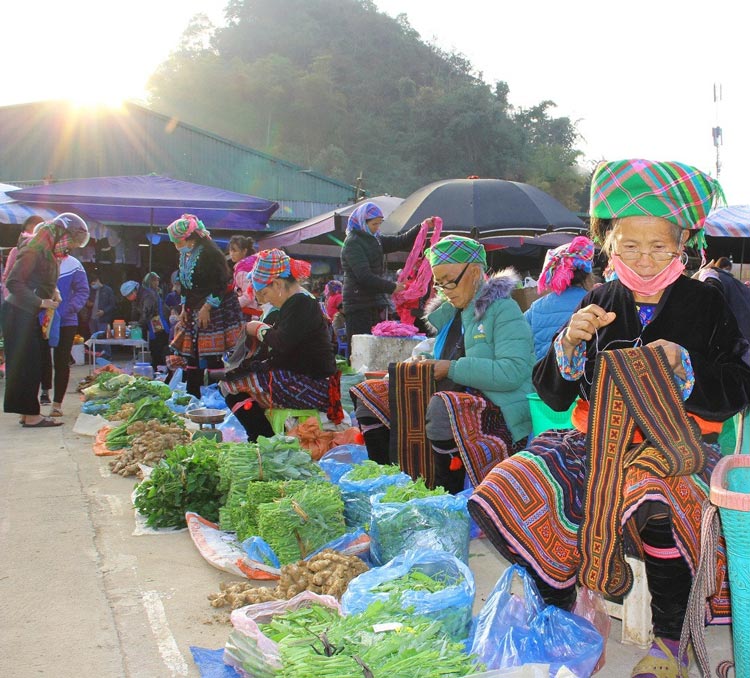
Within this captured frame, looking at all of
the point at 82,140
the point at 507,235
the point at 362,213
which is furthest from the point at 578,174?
the point at 362,213

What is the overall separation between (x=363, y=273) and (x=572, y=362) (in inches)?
159

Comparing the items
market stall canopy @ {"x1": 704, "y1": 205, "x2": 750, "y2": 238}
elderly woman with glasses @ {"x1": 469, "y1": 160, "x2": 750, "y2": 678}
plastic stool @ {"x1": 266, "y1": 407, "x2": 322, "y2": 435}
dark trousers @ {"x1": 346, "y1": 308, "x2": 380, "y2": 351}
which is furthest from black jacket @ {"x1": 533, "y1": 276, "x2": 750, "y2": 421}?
market stall canopy @ {"x1": 704, "y1": 205, "x2": 750, "y2": 238}

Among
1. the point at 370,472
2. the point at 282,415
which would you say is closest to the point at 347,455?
the point at 282,415

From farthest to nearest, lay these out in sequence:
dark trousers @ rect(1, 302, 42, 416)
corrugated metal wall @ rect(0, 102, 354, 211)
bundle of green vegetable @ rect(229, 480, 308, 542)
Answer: corrugated metal wall @ rect(0, 102, 354, 211) < dark trousers @ rect(1, 302, 42, 416) < bundle of green vegetable @ rect(229, 480, 308, 542)

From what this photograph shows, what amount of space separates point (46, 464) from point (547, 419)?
363 cm

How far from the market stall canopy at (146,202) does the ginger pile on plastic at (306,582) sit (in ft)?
26.9

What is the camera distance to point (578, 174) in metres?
46.9

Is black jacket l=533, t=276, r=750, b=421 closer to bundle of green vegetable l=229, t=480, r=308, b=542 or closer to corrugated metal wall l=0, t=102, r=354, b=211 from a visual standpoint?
bundle of green vegetable l=229, t=480, r=308, b=542

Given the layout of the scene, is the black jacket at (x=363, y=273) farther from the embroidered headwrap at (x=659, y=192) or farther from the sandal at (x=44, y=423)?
the embroidered headwrap at (x=659, y=192)

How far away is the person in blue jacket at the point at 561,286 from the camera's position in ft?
13.1

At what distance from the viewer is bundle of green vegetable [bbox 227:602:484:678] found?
179 centimetres

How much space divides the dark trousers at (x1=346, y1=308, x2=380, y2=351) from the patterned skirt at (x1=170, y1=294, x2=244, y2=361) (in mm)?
989

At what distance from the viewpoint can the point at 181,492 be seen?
371 centimetres

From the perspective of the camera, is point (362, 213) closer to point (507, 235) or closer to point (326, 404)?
point (326, 404)
